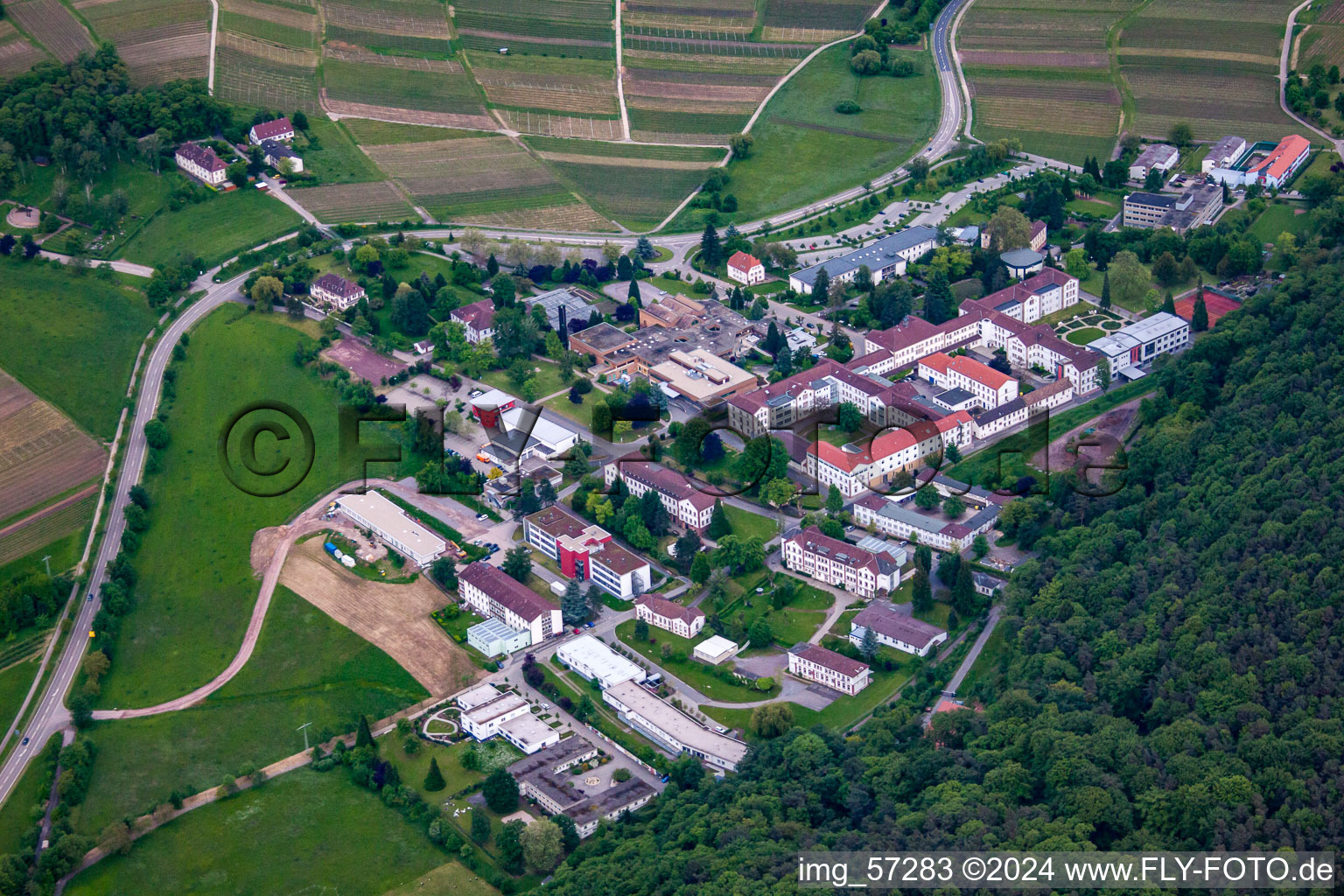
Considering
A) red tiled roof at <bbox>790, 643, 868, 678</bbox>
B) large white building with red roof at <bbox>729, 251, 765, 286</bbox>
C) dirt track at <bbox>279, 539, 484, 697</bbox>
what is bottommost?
dirt track at <bbox>279, 539, 484, 697</bbox>

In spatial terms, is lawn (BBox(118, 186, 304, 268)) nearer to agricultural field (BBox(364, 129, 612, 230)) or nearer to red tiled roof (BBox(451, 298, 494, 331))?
agricultural field (BBox(364, 129, 612, 230))

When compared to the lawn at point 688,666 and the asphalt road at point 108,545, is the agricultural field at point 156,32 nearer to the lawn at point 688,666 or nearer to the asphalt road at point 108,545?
the asphalt road at point 108,545

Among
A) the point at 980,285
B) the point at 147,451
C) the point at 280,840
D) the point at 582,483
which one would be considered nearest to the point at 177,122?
the point at 147,451

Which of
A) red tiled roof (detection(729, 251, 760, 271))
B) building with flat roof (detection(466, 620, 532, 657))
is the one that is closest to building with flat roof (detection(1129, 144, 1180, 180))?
red tiled roof (detection(729, 251, 760, 271))

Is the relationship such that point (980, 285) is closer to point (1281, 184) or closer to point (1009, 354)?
point (1009, 354)

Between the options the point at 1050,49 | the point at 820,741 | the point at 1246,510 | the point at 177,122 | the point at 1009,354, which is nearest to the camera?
the point at 820,741

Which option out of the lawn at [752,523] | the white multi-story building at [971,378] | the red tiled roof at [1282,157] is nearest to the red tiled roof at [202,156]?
the lawn at [752,523]
